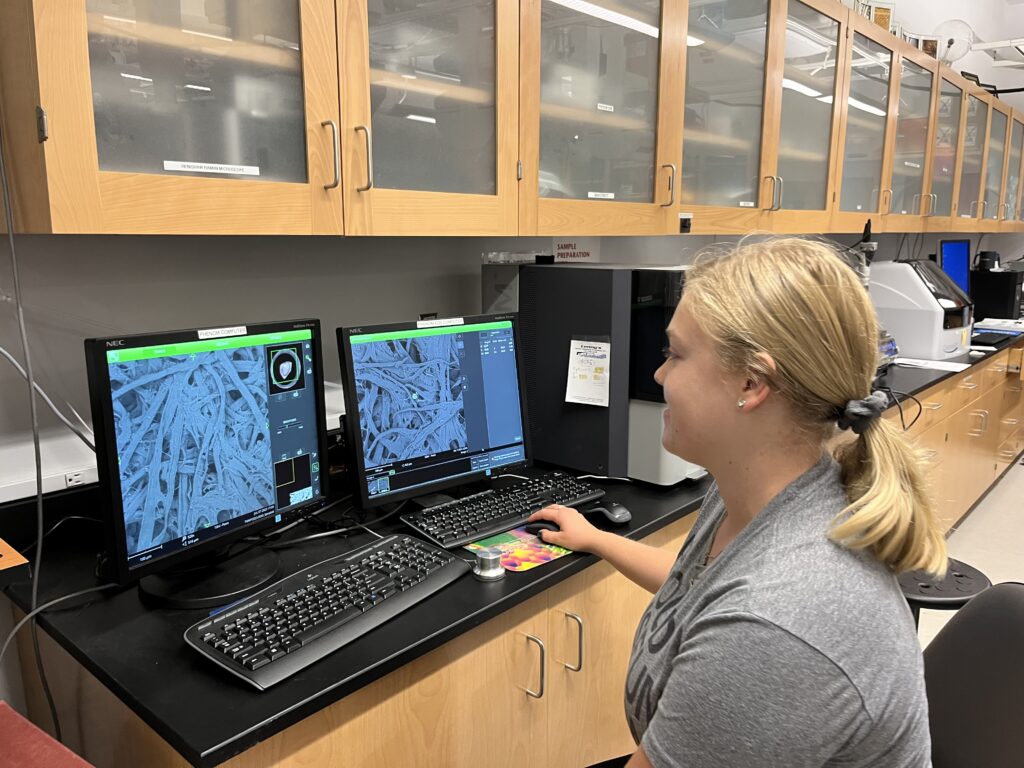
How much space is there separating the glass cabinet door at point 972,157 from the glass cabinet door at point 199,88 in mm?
4132

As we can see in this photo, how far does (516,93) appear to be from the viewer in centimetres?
160

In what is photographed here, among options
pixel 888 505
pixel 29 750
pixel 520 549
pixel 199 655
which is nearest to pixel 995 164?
pixel 520 549

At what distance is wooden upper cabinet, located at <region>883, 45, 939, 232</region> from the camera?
Result: 10.9ft

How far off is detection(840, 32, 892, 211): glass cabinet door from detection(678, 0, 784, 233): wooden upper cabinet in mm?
721

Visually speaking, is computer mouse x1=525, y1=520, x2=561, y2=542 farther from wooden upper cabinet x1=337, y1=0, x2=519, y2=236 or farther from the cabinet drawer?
the cabinet drawer

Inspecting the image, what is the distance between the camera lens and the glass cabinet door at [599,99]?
1.73m

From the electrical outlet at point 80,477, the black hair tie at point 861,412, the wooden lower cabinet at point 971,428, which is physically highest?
the black hair tie at point 861,412

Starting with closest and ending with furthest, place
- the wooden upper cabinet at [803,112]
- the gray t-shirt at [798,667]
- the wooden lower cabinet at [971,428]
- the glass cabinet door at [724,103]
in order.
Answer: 1. the gray t-shirt at [798,667]
2. the glass cabinet door at [724,103]
3. the wooden upper cabinet at [803,112]
4. the wooden lower cabinet at [971,428]

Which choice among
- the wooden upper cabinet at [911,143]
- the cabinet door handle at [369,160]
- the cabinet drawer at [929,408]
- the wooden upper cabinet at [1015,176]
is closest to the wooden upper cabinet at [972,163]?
the wooden upper cabinet at [911,143]

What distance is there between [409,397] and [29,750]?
2.74 feet

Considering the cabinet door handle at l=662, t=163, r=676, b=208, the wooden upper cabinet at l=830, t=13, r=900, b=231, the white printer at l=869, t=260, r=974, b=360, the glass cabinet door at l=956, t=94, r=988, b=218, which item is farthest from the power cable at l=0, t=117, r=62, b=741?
the glass cabinet door at l=956, t=94, r=988, b=218

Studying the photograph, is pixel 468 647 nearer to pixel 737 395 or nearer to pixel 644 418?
pixel 737 395

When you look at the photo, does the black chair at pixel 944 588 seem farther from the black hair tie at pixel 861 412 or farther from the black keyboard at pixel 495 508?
the black hair tie at pixel 861 412

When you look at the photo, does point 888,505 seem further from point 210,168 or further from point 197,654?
point 210,168
